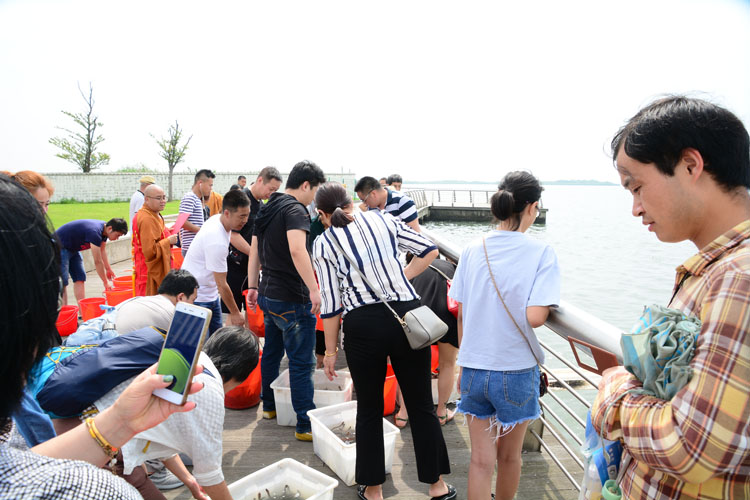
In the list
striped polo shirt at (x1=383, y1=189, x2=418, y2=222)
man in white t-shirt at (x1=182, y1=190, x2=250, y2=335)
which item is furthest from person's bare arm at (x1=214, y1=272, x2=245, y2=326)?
striped polo shirt at (x1=383, y1=189, x2=418, y2=222)

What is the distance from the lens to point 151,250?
4.21 metres

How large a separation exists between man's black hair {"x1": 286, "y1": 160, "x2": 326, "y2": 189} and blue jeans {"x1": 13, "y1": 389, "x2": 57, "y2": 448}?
1.83 metres

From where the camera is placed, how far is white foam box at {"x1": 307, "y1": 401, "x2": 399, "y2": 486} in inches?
99.3

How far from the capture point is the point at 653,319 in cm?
96

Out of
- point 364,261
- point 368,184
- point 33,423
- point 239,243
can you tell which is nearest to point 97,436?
point 33,423

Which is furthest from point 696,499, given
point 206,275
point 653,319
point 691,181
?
point 206,275

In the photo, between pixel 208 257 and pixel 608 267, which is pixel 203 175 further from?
pixel 608 267

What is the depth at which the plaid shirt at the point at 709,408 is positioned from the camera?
763 millimetres

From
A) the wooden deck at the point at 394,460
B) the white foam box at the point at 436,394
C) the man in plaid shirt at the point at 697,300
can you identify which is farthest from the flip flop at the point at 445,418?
the man in plaid shirt at the point at 697,300

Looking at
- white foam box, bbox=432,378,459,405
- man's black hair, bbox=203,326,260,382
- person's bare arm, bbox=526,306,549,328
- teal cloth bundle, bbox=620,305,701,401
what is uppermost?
teal cloth bundle, bbox=620,305,701,401

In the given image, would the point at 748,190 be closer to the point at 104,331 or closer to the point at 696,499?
the point at 696,499

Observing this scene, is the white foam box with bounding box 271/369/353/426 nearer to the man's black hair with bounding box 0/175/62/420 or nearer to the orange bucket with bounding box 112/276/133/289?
the man's black hair with bounding box 0/175/62/420

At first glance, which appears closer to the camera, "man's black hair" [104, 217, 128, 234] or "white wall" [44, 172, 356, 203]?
"man's black hair" [104, 217, 128, 234]

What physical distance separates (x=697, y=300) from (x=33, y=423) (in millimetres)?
2251
